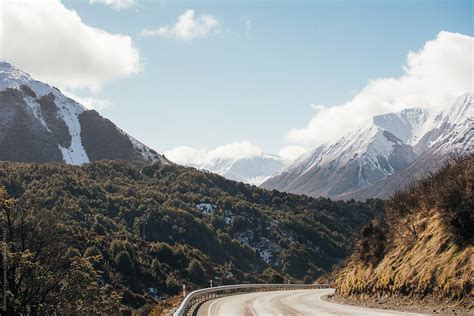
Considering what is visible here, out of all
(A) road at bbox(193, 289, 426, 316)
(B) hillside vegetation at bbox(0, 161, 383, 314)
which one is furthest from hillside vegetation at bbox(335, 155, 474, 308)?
(B) hillside vegetation at bbox(0, 161, 383, 314)

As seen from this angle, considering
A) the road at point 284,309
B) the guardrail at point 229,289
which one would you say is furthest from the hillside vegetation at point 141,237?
the road at point 284,309

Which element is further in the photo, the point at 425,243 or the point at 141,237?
the point at 141,237

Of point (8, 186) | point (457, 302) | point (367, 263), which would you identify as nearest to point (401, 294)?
point (457, 302)

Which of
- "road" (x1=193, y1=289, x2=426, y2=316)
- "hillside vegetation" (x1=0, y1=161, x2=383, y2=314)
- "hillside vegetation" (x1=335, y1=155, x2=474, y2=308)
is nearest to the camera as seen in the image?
"hillside vegetation" (x1=335, y1=155, x2=474, y2=308)

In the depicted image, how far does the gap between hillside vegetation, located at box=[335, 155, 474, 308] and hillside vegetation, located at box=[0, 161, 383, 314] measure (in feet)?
62.0

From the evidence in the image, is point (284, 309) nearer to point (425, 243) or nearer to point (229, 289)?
point (425, 243)

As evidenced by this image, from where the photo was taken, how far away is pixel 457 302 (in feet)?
54.4

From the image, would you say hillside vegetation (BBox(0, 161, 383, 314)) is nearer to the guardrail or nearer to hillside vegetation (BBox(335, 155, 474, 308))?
the guardrail

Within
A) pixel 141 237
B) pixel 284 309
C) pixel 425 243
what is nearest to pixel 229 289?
pixel 284 309

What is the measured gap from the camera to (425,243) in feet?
72.0

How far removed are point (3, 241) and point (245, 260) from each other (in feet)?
353

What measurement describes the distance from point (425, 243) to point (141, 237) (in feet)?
383

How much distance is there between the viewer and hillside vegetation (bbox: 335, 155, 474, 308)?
707 inches

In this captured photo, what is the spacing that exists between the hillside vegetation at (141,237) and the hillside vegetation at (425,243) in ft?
62.0
